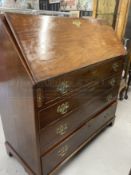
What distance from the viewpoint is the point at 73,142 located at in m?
1.32

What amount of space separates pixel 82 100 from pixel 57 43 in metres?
0.48

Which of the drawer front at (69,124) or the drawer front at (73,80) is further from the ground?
the drawer front at (73,80)

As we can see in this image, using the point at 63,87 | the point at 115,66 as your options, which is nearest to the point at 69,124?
the point at 63,87

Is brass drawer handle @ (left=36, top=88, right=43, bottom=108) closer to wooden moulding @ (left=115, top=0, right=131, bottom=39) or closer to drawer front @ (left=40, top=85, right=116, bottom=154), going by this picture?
drawer front @ (left=40, top=85, right=116, bottom=154)

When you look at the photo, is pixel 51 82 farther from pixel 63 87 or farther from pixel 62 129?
pixel 62 129

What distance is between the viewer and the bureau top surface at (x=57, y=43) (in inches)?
32.8

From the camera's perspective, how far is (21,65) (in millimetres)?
799

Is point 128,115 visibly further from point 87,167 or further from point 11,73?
point 11,73

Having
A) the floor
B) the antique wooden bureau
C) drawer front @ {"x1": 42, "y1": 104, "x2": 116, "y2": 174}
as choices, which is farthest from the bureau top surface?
the floor

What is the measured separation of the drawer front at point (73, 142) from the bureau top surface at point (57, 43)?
0.60m

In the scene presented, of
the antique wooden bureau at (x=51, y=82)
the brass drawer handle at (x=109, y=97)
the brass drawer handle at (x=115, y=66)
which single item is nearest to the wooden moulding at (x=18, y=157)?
the antique wooden bureau at (x=51, y=82)

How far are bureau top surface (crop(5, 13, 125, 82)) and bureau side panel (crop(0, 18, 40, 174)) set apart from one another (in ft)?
0.21

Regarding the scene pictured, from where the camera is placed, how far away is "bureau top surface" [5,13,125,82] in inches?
32.8

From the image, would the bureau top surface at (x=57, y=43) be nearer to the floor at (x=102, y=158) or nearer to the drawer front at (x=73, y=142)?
the drawer front at (x=73, y=142)
